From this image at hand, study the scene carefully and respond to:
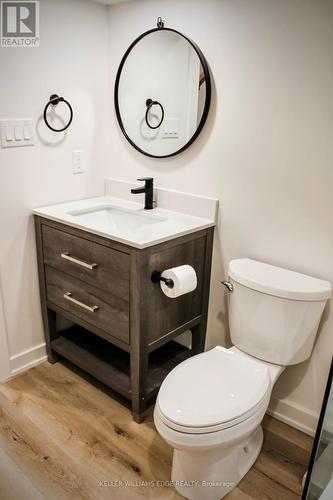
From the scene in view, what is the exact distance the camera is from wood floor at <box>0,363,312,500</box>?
1.46m

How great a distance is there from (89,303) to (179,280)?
510mm

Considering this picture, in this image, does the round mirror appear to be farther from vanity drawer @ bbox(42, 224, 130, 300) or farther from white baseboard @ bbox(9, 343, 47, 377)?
white baseboard @ bbox(9, 343, 47, 377)

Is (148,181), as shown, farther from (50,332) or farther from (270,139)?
(50,332)

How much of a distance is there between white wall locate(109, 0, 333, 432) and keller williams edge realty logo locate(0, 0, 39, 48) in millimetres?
452

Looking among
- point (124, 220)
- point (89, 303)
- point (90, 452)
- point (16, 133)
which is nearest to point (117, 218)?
point (124, 220)

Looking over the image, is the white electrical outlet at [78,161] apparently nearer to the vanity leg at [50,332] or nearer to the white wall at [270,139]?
the white wall at [270,139]

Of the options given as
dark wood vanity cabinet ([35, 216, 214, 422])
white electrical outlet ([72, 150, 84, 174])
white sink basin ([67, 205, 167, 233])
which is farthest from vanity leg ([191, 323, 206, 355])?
white electrical outlet ([72, 150, 84, 174])

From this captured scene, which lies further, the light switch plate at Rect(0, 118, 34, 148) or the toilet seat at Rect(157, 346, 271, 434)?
the light switch plate at Rect(0, 118, 34, 148)

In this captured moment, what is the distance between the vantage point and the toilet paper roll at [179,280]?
1.55 metres

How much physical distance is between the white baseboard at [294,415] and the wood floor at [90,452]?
34 millimetres

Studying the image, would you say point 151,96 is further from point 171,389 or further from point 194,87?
point 171,389

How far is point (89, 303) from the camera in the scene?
70.6 inches

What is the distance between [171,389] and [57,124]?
1.41 m

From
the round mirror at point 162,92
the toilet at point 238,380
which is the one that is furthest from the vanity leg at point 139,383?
the round mirror at point 162,92
